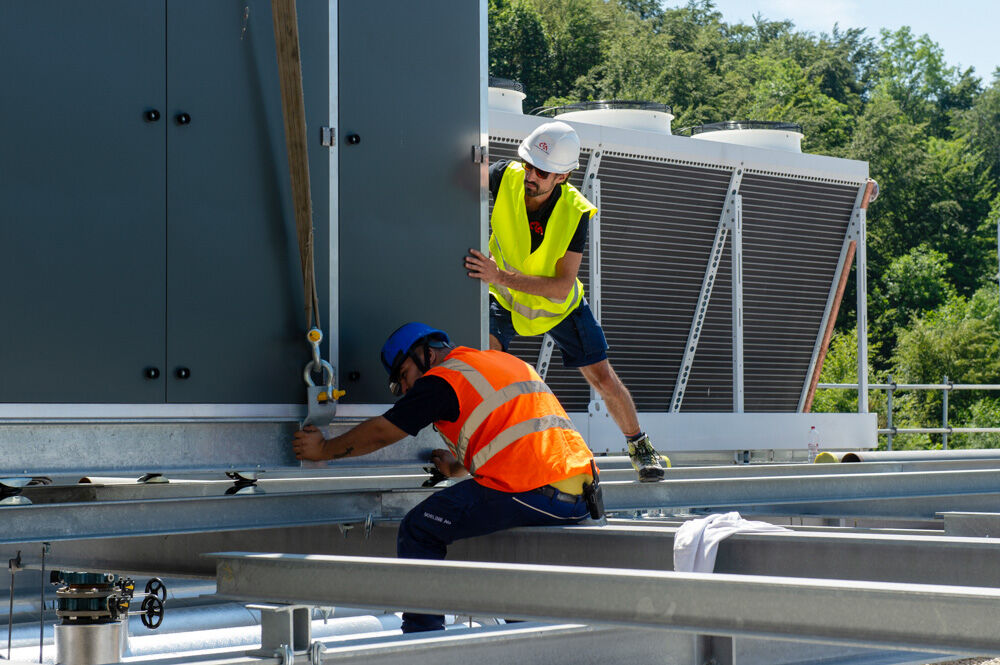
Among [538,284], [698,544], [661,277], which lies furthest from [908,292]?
[698,544]

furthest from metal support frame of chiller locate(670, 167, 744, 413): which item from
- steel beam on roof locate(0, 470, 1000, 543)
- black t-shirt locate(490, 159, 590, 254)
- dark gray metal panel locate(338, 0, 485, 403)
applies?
dark gray metal panel locate(338, 0, 485, 403)

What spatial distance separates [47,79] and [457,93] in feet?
5.65

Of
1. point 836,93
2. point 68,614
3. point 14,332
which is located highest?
point 836,93

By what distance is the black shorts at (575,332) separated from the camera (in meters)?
6.29

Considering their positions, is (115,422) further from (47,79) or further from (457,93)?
(457,93)

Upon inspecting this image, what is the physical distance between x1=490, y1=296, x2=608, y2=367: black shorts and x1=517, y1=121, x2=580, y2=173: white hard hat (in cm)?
73

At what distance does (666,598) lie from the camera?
283 cm

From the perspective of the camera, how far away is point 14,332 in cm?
423

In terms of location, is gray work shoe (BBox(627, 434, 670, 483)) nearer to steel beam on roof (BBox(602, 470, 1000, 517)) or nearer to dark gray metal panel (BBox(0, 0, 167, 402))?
steel beam on roof (BBox(602, 470, 1000, 517))

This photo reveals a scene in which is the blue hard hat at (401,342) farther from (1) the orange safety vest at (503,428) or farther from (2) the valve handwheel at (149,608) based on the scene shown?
(2) the valve handwheel at (149,608)

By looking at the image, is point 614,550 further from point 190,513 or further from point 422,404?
point 190,513

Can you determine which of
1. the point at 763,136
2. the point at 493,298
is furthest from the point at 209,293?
the point at 763,136

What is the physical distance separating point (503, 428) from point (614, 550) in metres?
0.72

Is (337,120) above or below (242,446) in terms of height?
above
